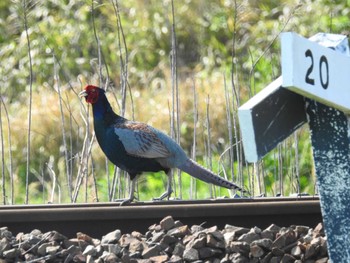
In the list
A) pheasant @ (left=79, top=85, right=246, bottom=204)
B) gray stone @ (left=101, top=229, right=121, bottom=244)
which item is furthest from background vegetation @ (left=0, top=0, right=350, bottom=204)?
gray stone @ (left=101, top=229, right=121, bottom=244)

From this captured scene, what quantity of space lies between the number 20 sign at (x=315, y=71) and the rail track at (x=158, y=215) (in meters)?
1.71

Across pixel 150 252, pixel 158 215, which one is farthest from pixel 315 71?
pixel 158 215

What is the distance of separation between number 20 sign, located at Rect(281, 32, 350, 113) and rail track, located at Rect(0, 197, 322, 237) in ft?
5.62

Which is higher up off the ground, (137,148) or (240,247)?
(137,148)

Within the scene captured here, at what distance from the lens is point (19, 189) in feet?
32.6

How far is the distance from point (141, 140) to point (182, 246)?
1.58 metres

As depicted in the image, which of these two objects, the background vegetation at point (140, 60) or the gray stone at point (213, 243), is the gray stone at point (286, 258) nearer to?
the gray stone at point (213, 243)

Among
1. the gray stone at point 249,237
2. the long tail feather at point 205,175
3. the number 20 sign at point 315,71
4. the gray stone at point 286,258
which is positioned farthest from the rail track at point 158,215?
the number 20 sign at point 315,71

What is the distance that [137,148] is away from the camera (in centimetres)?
580

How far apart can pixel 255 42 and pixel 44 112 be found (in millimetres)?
2611

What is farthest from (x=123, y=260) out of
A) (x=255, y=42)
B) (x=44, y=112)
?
(x=255, y=42)

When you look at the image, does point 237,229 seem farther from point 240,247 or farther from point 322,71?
point 322,71

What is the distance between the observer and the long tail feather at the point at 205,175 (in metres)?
5.55

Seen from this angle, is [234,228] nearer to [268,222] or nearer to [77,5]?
[268,222]
